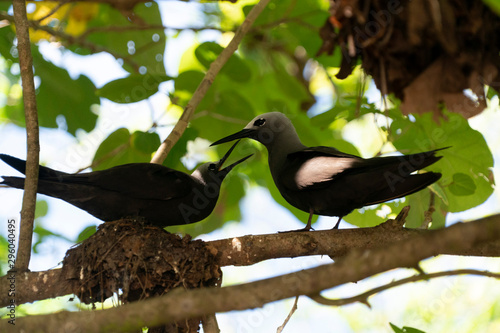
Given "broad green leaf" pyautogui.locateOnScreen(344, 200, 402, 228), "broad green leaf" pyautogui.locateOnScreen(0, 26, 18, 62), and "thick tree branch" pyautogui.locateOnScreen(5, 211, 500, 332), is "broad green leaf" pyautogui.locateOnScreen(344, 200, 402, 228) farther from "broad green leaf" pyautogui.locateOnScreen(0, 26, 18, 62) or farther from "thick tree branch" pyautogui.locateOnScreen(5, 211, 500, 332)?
"broad green leaf" pyautogui.locateOnScreen(0, 26, 18, 62)

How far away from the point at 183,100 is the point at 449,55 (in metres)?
3.81

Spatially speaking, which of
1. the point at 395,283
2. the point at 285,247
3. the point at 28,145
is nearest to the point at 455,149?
the point at 285,247

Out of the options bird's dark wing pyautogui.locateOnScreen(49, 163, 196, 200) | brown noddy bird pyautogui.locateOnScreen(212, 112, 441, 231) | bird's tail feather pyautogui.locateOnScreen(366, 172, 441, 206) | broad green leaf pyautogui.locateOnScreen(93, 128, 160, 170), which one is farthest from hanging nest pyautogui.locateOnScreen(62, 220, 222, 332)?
bird's tail feather pyautogui.locateOnScreen(366, 172, 441, 206)

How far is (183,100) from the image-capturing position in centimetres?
598

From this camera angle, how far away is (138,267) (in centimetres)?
395

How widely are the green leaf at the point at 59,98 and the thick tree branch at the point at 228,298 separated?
3.63 m

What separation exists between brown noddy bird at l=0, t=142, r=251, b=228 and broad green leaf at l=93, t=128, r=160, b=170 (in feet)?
0.89

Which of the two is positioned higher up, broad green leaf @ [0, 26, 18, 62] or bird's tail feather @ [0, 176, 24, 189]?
broad green leaf @ [0, 26, 18, 62]

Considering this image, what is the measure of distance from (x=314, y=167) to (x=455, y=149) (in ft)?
4.31

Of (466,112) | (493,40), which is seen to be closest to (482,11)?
(493,40)

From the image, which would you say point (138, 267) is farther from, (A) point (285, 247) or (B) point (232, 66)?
(B) point (232, 66)

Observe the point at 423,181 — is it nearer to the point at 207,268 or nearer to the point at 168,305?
the point at 207,268

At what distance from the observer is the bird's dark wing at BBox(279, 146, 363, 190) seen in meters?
3.94

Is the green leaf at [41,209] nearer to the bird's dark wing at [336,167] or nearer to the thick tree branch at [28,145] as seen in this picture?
the thick tree branch at [28,145]
